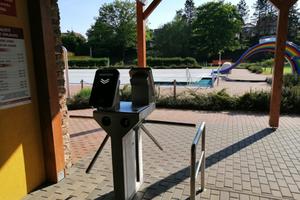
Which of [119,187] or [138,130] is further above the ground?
[138,130]

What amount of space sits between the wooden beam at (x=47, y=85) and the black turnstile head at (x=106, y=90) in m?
0.85

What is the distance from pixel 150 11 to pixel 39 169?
13.1ft

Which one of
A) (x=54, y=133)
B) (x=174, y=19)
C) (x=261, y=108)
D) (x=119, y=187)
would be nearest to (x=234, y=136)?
(x=261, y=108)

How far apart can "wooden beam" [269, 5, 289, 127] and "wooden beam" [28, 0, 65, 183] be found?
422 centimetres

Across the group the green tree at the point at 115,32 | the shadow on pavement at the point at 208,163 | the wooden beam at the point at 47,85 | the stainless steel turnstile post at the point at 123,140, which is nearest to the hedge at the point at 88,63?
the green tree at the point at 115,32

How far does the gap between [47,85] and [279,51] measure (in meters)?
4.36

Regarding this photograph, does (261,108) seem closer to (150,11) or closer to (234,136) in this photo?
(234,136)

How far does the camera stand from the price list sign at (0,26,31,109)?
2.44 metres

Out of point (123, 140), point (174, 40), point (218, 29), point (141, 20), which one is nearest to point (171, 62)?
point (174, 40)

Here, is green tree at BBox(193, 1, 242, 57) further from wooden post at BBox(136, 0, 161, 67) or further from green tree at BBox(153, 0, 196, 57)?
wooden post at BBox(136, 0, 161, 67)

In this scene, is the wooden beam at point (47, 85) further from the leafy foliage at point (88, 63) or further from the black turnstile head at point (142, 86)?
the leafy foliage at point (88, 63)

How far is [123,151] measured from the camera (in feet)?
8.03

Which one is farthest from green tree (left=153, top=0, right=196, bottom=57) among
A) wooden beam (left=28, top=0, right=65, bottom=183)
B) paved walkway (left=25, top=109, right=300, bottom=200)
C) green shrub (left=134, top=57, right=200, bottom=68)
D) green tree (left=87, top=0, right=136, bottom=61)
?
wooden beam (left=28, top=0, right=65, bottom=183)

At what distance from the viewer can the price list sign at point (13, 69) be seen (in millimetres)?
2443
